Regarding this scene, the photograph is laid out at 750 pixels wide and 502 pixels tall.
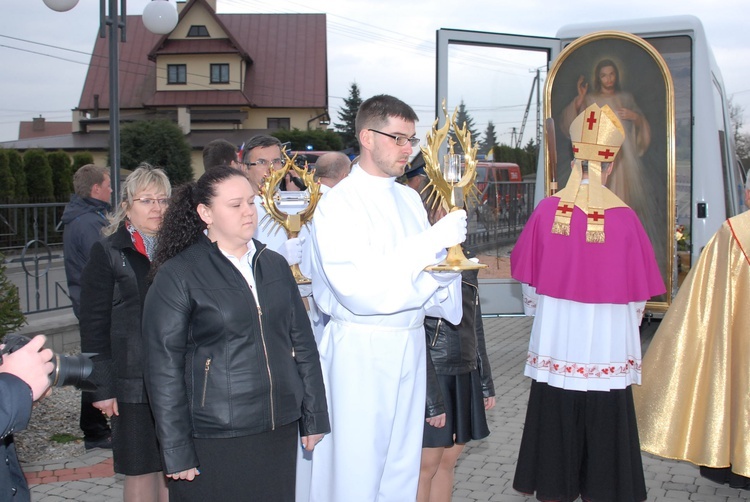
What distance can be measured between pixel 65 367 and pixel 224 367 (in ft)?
2.09

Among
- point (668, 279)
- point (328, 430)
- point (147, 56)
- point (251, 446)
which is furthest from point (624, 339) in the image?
point (147, 56)

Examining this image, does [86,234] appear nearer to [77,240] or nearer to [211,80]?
[77,240]

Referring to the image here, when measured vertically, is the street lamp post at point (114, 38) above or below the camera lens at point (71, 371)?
above

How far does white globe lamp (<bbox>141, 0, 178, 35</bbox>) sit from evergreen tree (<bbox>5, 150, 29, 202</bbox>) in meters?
13.5

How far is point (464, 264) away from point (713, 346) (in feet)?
8.25

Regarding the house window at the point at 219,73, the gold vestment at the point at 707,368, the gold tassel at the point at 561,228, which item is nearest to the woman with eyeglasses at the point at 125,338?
the gold tassel at the point at 561,228

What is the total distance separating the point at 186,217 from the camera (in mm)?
3330

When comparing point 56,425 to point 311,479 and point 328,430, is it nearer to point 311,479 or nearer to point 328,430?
point 311,479

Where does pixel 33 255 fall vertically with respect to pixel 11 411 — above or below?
below

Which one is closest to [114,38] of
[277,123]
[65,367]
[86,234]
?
[86,234]

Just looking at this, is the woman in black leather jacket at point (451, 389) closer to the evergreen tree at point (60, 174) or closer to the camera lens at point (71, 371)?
the camera lens at point (71, 371)

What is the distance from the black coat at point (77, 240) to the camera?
623 centimetres

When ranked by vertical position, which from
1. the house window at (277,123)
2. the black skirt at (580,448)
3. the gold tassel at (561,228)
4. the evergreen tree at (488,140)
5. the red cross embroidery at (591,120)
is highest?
the house window at (277,123)

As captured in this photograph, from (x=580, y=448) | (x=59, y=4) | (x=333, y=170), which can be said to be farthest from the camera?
(x=59, y=4)
